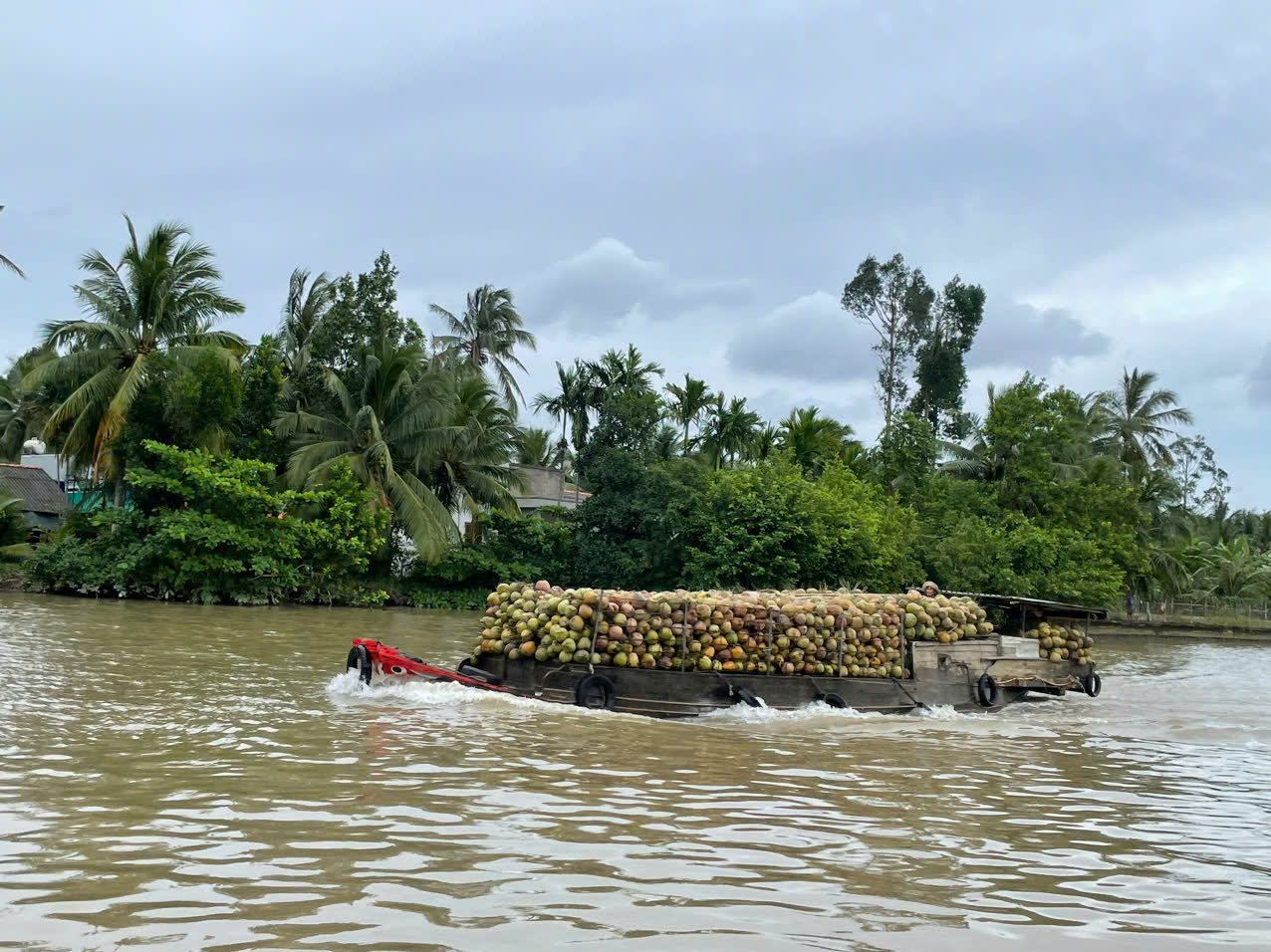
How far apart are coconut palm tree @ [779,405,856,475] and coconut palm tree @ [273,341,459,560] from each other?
13056 millimetres

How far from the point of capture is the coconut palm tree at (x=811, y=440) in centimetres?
4031

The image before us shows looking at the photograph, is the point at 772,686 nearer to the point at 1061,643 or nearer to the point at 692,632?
the point at 692,632

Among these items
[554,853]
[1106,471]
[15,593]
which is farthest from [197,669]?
[1106,471]

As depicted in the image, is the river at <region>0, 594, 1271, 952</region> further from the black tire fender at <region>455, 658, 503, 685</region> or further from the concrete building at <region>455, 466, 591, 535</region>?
the concrete building at <region>455, 466, 591, 535</region>

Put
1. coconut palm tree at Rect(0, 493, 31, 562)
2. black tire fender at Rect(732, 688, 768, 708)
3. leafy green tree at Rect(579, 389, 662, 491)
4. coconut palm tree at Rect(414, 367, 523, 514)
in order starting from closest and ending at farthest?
1. black tire fender at Rect(732, 688, 768, 708)
2. coconut palm tree at Rect(0, 493, 31, 562)
3. leafy green tree at Rect(579, 389, 662, 491)
4. coconut palm tree at Rect(414, 367, 523, 514)

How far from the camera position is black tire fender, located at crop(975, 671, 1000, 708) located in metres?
14.3

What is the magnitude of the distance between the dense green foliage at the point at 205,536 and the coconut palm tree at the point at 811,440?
1606 cm

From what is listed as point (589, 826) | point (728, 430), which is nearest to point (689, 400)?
point (728, 430)

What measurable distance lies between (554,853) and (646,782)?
7.46 ft

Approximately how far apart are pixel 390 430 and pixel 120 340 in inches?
294

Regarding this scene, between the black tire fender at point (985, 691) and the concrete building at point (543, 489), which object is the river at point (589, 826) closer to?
the black tire fender at point (985, 691)

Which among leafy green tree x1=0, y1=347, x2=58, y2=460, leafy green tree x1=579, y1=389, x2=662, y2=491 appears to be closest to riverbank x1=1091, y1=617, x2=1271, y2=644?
leafy green tree x1=579, y1=389, x2=662, y2=491

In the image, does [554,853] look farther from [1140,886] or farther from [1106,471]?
[1106,471]

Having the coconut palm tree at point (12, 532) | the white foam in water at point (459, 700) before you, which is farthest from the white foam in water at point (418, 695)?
the coconut palm tree at point (12, 532)
